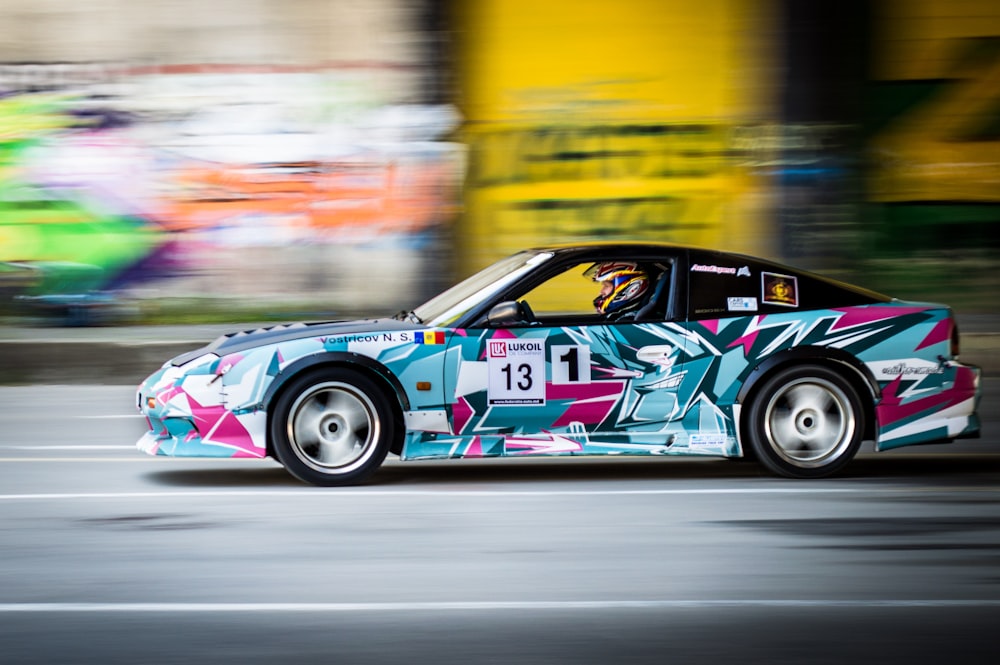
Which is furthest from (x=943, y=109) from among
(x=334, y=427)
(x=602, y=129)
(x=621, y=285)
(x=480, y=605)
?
(x=480, y=605)

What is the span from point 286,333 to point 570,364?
63.1 inches

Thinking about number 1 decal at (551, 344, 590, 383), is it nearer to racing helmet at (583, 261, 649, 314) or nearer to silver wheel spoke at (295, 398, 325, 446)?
racing helmet at (583, 261, 649, 314)

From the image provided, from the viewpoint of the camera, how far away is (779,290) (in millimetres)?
8297

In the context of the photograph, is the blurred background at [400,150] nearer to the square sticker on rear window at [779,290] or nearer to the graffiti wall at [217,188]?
the graffiti wall at [217,188]

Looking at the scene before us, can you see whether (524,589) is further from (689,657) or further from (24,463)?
(24,463)

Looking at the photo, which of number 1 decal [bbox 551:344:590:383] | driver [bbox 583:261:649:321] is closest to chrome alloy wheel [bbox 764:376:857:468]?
driver [bbox 583:261:649:321]

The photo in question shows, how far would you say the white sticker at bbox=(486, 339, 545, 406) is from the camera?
7.96 m

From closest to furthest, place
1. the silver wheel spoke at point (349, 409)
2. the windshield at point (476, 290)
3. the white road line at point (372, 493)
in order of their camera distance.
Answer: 1. the white road line at point (372, 493)
2. the silver wheel spoke at point (349, 409)
3. the windshield at point (476, 290)

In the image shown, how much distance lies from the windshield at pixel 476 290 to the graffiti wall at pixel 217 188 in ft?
27.0

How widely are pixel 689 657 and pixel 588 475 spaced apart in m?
3.74

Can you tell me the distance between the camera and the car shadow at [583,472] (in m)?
8.38

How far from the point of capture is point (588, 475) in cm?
865

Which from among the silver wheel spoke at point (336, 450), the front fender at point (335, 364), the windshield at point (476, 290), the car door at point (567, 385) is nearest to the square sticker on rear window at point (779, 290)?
the car door at point (567, 385)

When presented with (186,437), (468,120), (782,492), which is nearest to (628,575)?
(782,492)
